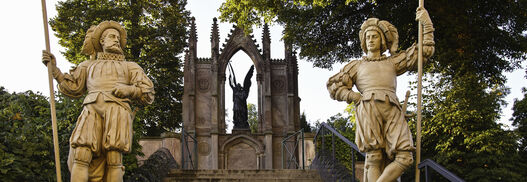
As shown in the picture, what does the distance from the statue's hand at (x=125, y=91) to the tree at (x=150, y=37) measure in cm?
1823

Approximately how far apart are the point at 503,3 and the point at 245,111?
37.5ft

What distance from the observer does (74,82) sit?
6.44 metres

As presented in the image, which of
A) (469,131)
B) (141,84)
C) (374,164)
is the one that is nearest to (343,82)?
(374,164)

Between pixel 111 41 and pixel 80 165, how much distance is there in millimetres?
1368

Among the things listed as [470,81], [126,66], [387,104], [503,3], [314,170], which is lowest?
[314,170]

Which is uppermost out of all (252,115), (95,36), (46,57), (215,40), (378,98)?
(215,40)

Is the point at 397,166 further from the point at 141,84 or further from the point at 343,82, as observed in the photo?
the point at 141,84

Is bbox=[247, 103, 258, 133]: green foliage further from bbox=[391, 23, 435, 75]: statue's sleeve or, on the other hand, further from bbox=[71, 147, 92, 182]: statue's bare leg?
bbox=[71, 147, 92, 182]: statue's bare leg

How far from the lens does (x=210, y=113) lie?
81.6ft

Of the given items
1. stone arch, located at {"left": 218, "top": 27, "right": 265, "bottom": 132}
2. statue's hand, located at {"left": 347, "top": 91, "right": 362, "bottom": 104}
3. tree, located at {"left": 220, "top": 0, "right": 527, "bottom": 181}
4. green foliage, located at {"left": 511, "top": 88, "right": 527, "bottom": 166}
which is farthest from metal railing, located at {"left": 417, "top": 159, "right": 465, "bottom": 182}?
stone arch, located at {"left": 218, "top": 27, "right": 265, "bottom": 132}

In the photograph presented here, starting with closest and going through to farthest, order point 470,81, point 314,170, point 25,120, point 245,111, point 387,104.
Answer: point 387,104 → point 25,120 → point 314,170 → point 470,81 → point 245,111

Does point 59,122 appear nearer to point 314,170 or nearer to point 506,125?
point 314,170

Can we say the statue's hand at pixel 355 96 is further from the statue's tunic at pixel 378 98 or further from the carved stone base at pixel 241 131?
the carved stone base at pixel 241 131

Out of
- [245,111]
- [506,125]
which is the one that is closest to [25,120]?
[506,125]
